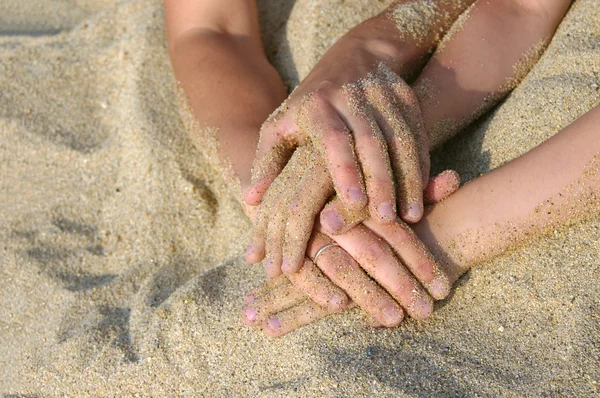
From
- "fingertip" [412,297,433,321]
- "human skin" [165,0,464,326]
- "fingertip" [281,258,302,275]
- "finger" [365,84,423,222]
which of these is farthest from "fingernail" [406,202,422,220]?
"human skin" [165,0,464,326]

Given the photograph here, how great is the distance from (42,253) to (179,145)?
571 millimetres

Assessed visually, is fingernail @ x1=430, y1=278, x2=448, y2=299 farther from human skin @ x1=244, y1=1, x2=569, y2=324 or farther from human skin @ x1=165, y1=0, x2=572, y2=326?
human skin @ x1=165, y1=0, x2=572, y2=326

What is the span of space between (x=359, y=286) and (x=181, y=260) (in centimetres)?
67

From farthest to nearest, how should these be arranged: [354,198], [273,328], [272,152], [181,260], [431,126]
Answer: [181,260] < [431,126] < [272,152] < [273,328] < [354,198]

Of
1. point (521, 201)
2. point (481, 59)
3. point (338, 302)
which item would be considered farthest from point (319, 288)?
point (481, 59)

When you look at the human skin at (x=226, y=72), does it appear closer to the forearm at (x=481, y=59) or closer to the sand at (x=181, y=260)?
the sand at (x=181, y=260)

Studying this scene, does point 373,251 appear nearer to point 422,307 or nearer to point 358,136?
point 422,307

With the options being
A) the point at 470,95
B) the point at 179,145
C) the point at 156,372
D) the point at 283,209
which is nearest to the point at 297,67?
the point at 179,145

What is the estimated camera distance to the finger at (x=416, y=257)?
157 centimetres

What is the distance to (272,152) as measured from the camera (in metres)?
1.72

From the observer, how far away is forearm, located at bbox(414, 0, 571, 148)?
1.92 m

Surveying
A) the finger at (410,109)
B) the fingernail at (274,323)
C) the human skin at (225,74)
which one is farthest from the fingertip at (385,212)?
the human skin at (225,74)

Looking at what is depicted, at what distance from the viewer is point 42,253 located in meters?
2.02

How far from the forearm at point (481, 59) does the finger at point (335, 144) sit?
393mm
